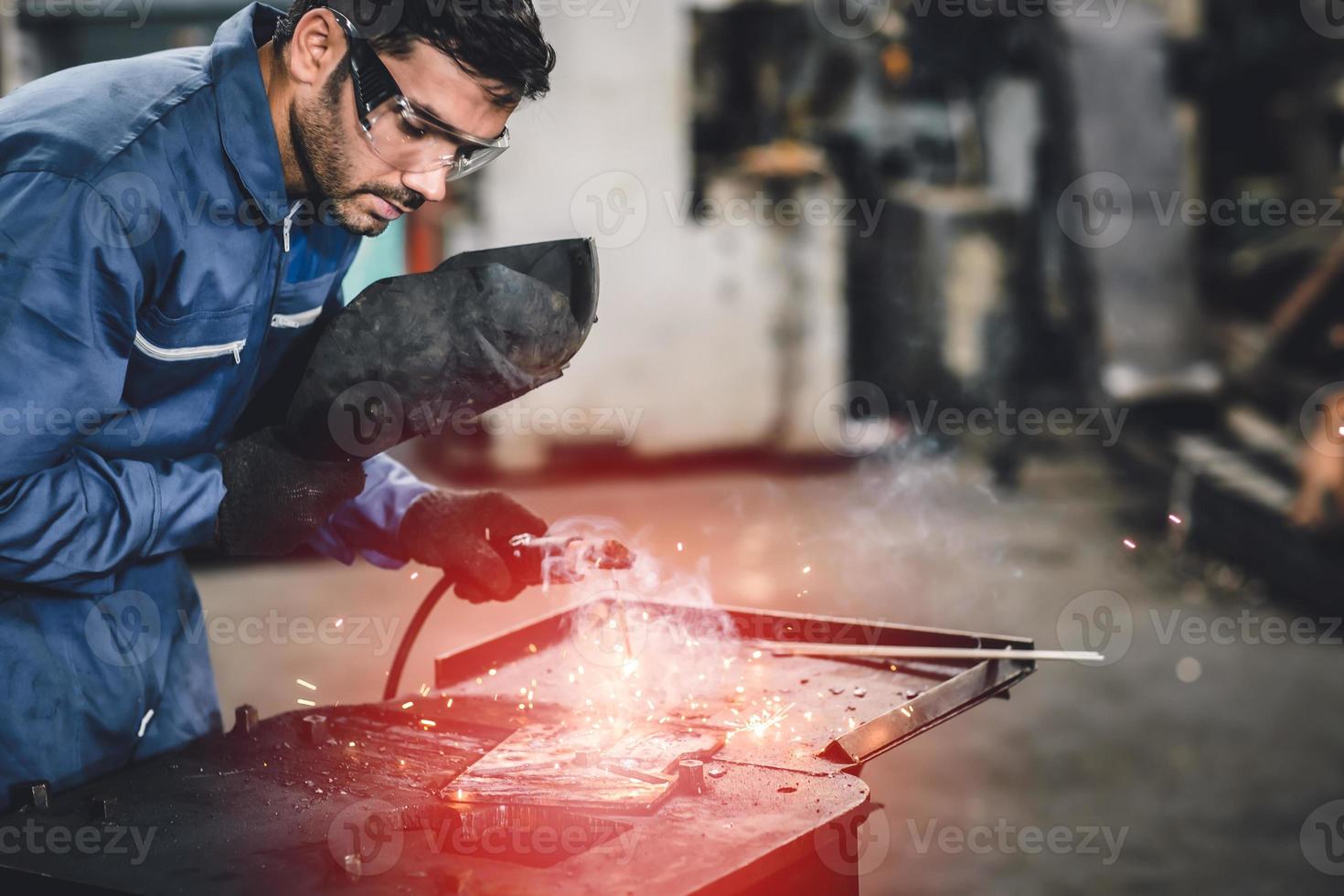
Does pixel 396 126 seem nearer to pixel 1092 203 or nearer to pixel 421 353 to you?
pixel 421 353

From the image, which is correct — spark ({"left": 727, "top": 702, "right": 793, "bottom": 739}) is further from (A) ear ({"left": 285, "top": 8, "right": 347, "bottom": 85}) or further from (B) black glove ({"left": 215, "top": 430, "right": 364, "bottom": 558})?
(A) ear ({"left": 285, "top": 8, "right": 347, "bottom": 85})

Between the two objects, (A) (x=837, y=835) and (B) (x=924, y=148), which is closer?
(A) (x=837, y=835)

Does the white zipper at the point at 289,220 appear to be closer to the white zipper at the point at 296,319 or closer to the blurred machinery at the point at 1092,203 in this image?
the white zipper at the point at 296,319

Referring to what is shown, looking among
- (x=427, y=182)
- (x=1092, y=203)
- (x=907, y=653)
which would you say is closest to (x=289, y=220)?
(x=427, y=182)

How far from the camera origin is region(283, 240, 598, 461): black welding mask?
200cm

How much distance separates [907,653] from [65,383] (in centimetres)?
153

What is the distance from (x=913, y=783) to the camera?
4371mm

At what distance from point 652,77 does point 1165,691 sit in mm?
5513

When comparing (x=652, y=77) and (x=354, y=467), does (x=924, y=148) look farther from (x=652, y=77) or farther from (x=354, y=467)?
(x=354, y=467)

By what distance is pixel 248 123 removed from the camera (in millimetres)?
1944

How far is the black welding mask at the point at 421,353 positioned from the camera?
78.9 inches

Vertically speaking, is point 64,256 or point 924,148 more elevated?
point 924,148

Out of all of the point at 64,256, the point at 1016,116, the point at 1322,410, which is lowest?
the point at 1322,410

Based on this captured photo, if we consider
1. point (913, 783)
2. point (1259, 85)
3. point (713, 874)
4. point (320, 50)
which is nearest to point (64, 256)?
point (320, 50)
